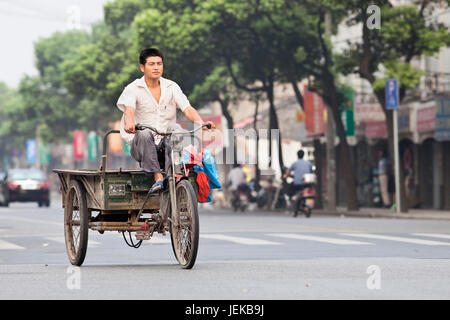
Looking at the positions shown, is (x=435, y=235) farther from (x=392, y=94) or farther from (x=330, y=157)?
(x=330, y=157)

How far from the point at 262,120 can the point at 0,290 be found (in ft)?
177

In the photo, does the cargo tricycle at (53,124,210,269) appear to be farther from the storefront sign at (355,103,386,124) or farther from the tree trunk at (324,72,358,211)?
the storefront sign at (355,103,386,124)

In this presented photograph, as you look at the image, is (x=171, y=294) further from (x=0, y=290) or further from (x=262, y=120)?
(x=262, y=120)

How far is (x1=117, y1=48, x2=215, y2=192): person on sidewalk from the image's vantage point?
12070mm

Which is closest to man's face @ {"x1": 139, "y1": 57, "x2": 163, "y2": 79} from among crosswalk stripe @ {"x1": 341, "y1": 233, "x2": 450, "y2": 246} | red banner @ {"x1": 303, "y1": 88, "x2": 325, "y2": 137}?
crosswalk stripe @ {"x1": 341, "y1": 233, "x2": 450, "y2": 246}

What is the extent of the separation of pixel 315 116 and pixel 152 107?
33795mm

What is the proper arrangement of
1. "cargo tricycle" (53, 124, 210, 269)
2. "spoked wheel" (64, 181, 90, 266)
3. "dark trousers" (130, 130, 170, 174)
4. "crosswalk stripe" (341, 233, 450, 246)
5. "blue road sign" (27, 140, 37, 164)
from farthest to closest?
"blue road sign" (27, 140, 37, 164)
"crosswalk stripe" (341, 233, 450, 246)
"spoked wheel" (64, 181, 90, 266)
"dark trousers" (130, 130, 170, 174)
"cargo tricycle" (53, 124, 210, 269)

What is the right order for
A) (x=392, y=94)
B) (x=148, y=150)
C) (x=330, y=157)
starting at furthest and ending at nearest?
(x=330, y=157) → (x=392, y=94) → (x=148, y=150)

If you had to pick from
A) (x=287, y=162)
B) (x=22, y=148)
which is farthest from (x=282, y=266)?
(x=22, y=148)

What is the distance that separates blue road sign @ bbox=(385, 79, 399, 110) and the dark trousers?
22471 mm

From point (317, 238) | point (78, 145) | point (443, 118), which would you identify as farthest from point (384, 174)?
point (78, 145)

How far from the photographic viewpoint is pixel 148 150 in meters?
12.0

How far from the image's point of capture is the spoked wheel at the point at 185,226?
11.4 metres

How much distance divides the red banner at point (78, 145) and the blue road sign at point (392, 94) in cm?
6376
